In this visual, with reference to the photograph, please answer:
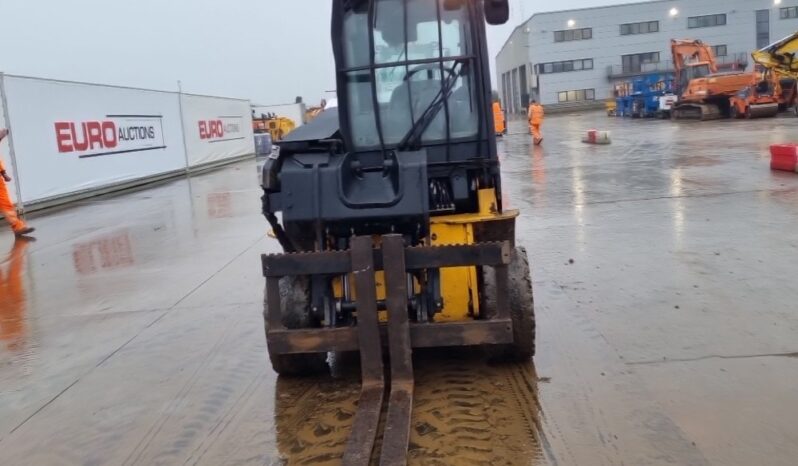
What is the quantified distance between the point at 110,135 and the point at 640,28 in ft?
185

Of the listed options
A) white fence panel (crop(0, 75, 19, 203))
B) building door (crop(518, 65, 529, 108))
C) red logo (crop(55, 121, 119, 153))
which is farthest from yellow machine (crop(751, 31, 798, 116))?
building door (crop(518, 65, 529, 108))

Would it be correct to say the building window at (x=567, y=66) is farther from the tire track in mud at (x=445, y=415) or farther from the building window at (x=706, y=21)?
the tire track in mud at (x=445, y=415)

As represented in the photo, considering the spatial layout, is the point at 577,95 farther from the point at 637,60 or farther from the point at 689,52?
the point at 689,52

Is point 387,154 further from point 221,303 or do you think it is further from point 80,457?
point 221,303

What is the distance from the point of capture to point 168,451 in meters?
4.12

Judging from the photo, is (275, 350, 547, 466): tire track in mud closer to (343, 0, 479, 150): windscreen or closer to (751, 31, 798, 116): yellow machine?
(343, 0, 479, 150): windscreen

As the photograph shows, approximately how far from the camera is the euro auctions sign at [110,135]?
18.6 m

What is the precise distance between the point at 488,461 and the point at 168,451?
5.94 feet

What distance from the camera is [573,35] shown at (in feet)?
219

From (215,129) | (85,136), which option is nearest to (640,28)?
(215,129)

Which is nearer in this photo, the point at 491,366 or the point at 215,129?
the point at 491,366

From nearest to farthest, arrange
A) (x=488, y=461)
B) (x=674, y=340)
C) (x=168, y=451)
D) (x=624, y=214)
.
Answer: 1. (x=488, y=461)
2. (x=168, y=451)
3. (x=674, y=340)
4. (x=624, y=214)

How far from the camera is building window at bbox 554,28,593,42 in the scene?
66438 millimetres

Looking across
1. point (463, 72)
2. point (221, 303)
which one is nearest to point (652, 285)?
point (463, 72)
